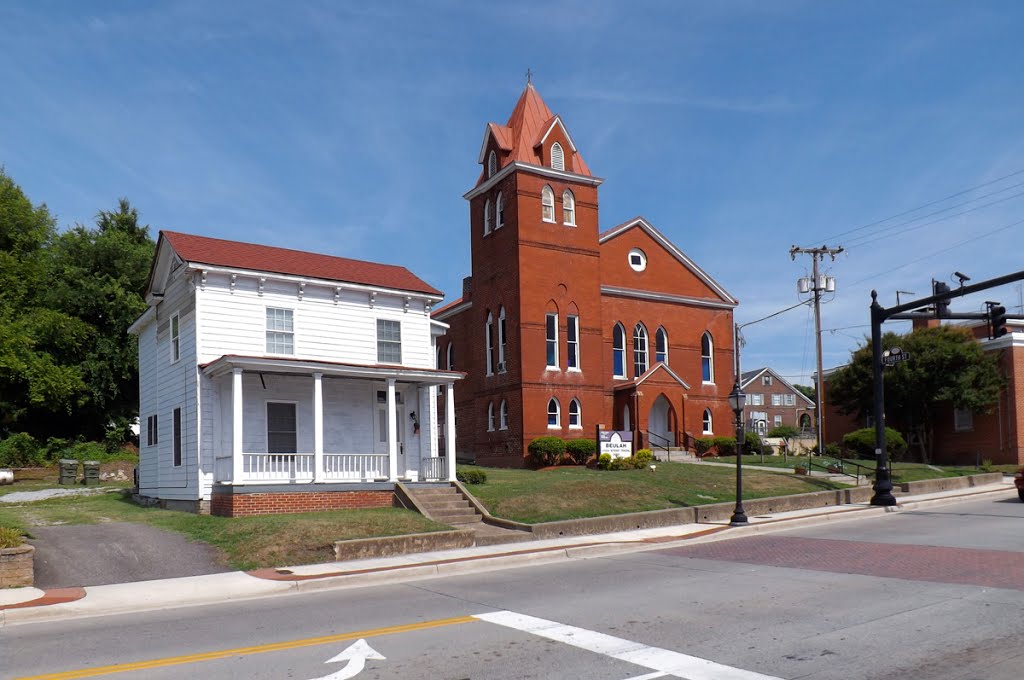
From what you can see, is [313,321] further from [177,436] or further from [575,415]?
[575,415]

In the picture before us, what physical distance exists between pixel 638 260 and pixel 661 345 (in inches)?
172

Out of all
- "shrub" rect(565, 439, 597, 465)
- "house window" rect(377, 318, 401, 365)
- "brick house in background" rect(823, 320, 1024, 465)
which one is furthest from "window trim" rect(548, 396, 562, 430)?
"brick house in background" rect(823, 320, 1024, 465)

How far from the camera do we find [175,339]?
82.4 feet

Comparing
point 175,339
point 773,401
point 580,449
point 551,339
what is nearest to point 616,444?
point 580,449

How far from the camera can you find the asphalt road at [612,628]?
8.08m

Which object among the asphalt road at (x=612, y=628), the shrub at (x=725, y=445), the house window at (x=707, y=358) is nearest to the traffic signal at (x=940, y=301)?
the asphalt road at (x=612, y=628)

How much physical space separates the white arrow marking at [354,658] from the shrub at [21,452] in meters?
36.0

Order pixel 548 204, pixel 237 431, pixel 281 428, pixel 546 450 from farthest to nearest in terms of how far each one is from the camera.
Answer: pixel 548 204, pixel 546 450, pixel 281 428, pixel 237 431

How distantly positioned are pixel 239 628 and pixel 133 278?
40.9 metres

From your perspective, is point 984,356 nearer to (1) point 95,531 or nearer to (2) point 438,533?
(2) point 438,533

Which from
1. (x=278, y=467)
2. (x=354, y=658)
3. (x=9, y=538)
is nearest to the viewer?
(x=354, y=658)

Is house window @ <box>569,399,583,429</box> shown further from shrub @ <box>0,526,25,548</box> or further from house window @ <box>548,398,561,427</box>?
shrub @ <box>0,526,25,548</box>

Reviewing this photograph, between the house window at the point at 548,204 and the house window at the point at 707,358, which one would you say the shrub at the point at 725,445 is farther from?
the house window at the point at 548,204

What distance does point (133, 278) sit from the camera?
46.8m
